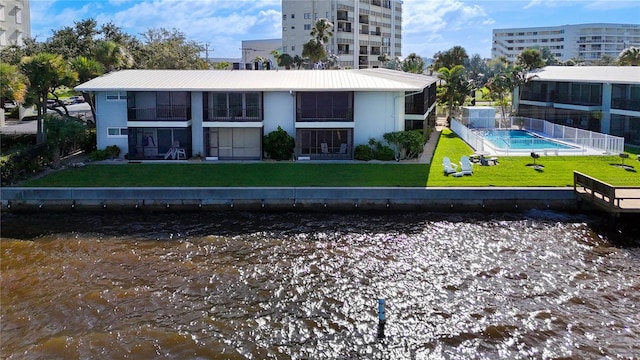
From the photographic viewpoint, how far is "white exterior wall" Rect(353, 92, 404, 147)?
34375mm

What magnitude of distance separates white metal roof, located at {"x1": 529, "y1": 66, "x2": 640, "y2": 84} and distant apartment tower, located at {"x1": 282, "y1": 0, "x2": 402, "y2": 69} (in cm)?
5716

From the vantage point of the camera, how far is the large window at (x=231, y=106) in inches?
1373

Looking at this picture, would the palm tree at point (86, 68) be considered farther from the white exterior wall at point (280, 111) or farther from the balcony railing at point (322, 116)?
the balcony railing at point (322, 116)

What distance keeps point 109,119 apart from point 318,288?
73.8ft

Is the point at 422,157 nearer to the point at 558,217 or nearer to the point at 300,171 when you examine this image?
the point at 300,171

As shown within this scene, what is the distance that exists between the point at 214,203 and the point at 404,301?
12.6 meters

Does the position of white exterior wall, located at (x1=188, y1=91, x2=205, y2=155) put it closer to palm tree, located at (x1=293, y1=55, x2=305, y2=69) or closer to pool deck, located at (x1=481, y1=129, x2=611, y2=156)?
pool deck, located at (x1=481, y1=129, x2=611, y2=156)

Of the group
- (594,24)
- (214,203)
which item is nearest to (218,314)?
(214,203)

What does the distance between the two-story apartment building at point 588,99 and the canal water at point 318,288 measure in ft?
63.6

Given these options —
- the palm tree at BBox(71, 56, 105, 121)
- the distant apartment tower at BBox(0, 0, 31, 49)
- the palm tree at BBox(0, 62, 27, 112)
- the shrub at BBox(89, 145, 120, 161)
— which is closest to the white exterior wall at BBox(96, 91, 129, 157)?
the shrub at BBox(89, 145, 120, 161)

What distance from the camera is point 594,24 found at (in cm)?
18900

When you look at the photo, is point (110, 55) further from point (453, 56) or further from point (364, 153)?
point (453, 56)

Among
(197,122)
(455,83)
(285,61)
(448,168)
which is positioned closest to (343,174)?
(448,168)

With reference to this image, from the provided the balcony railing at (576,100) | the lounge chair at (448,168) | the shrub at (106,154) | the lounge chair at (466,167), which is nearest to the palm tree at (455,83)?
the balcony railing at (576,100)
